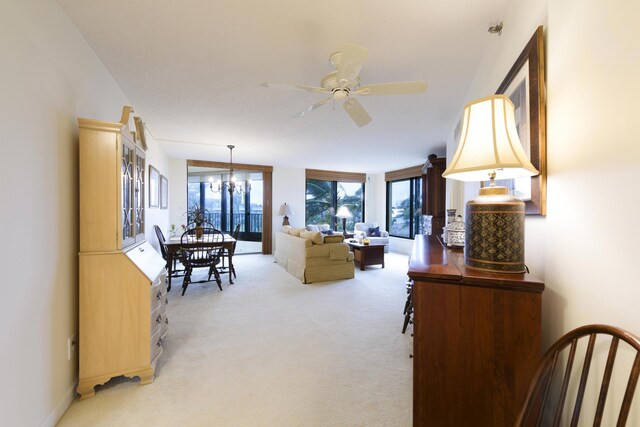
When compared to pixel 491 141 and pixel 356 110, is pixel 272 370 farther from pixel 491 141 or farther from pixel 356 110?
pixel 356 110

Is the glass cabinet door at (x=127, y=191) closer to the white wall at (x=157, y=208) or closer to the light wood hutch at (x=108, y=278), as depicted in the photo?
the light wood hutch at (x=108, y=278)

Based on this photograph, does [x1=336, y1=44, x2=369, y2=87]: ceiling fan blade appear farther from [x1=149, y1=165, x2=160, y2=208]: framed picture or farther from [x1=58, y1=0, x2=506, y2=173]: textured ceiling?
[x1=149, y1=165, x2=160, y2=208]: framed picture

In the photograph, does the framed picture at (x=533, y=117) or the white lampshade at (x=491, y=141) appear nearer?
the white lampshade at (x=491, y=141)

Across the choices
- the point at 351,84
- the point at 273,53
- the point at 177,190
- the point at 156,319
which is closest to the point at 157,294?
the point at 156,319

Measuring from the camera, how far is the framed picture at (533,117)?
110 centimetres

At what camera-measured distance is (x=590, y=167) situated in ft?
2.73

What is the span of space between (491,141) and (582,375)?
749 mm

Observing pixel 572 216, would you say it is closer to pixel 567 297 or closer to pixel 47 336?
pixel 567 297

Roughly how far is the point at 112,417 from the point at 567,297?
2.34 meters

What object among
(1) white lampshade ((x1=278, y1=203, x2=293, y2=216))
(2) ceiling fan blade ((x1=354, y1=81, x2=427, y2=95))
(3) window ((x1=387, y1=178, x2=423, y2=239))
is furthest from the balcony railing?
(2) ceiling fan blade ((x1=354, y1=81, x2=427, y2=95))

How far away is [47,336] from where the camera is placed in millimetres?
1440

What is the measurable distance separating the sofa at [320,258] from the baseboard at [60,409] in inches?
114

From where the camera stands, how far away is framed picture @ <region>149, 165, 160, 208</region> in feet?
13.1

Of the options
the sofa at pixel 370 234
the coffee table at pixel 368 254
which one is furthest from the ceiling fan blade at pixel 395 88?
the sofa at pixel 370 234
